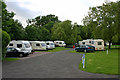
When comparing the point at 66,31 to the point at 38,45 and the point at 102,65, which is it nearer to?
the point at 38,45

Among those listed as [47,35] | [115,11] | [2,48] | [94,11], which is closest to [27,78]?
[2,48]

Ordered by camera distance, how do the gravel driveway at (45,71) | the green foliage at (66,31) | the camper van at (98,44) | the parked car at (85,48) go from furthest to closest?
the green foliage at (66,31)
the camper van at (98,44)
the parked car at (85,48)
the gravel driveway at (45,71)

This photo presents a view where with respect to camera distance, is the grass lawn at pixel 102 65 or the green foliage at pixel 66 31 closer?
the grass lawn at pixel 102 65

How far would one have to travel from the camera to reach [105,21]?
37.8 metres

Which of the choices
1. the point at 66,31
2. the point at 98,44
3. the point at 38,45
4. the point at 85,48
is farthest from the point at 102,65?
the point at 66,31

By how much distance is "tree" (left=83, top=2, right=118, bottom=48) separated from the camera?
36812 millimetres

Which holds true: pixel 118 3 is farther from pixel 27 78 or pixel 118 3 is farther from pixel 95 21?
pixel 27 78

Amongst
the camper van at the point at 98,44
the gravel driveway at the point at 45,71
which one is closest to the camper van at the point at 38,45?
the camper van at the point at 98,44

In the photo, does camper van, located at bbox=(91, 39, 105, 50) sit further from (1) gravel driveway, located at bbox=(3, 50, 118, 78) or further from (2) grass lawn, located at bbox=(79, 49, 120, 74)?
(1) gravel driveway, located at bbox=(3, 50, 118, 78)

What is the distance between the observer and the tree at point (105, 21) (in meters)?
36.8

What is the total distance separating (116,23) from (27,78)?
100.0 ft

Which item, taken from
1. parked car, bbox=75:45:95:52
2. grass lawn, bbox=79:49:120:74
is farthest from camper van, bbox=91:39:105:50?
grass lawn, bbox=79:49:120:74

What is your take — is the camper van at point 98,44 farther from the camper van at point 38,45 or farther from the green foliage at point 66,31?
the green foliage at point 66,31

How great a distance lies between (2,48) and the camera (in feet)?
50.4
